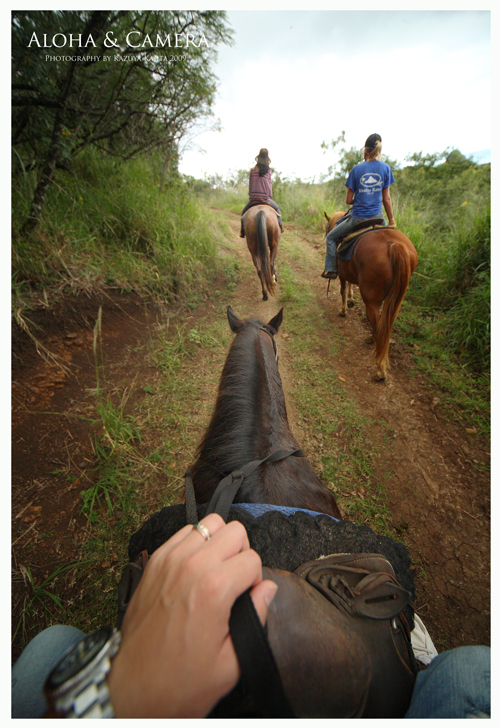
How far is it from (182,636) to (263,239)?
15.5 feet

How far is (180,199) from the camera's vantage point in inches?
190

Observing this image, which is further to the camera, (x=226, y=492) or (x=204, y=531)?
(x=226, y=492)

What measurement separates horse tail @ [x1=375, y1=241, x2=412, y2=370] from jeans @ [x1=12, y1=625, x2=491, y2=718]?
2.52m

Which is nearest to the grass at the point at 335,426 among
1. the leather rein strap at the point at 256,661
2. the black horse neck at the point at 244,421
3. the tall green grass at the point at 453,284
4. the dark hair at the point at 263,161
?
the black horse neck at the point at 244,421

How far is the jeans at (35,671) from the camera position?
0.66 meters

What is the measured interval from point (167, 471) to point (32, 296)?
7.81 feet

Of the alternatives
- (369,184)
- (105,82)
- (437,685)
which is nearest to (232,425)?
(437,685)

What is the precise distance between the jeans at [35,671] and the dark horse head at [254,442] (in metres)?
0.59

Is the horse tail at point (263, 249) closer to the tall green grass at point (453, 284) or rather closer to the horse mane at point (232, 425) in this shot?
the tall green grass at point (453, 284)

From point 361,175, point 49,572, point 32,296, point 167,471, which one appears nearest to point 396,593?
point 167,471

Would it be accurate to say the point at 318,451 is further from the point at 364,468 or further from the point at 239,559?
the point at 239,559

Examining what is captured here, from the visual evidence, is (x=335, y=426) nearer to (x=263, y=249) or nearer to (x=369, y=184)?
(x=369, y=184)

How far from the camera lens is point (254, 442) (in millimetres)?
1200

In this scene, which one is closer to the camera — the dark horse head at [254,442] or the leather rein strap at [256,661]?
the leather rein strap at [256,661]
